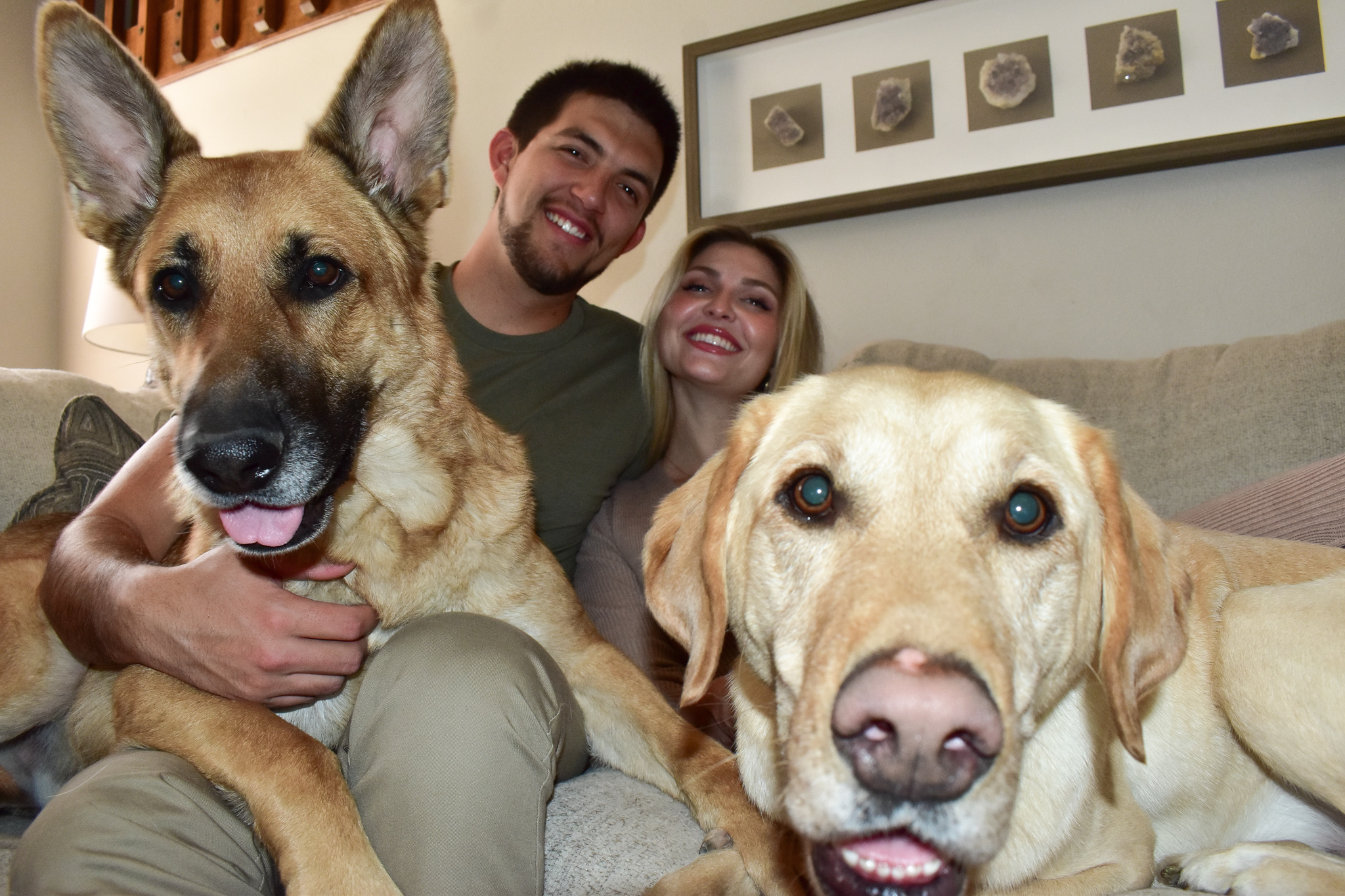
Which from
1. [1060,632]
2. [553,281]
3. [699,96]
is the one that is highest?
[699,96]

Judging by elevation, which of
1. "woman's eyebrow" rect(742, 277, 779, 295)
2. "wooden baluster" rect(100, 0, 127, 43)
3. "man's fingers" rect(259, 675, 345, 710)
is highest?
"wooden baluster" rect(100, 0, 127, 43)

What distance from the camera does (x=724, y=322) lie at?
9.37ft

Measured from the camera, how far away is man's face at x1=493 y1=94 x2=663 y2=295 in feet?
9.38

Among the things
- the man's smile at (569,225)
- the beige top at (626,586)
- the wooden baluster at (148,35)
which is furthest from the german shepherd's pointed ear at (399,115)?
the wooden baluster at (148,35)

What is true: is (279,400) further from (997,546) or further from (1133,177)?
(1133,177)

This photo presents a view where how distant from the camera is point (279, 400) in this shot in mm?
1544

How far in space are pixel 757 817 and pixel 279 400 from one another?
3.94 feet

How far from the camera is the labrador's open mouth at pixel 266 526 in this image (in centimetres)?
154

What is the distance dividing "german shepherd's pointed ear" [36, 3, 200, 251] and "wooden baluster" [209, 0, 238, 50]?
426 centimetres

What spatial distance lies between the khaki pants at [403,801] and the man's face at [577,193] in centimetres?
157

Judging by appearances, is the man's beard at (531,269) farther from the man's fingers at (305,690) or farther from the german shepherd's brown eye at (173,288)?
the man's fingers at (305,690)

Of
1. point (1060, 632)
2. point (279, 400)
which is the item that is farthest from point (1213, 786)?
point (279, 400)

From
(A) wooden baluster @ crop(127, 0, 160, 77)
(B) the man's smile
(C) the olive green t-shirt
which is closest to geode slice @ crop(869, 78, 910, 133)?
(B) the man's smile

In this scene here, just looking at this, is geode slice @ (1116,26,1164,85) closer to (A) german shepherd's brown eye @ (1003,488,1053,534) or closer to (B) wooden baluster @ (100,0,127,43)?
(A) german shepherd's brown eye @ (1003,488,1053,534)
